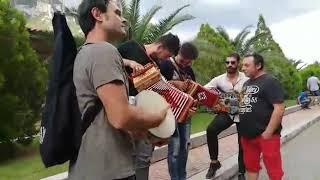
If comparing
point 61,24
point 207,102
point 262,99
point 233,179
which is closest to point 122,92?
point 61,24

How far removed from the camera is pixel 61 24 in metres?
2.70

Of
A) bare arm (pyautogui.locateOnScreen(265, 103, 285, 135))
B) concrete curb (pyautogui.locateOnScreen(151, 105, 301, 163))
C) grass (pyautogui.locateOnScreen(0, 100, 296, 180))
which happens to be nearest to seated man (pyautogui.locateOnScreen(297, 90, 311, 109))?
concrete curb (pyautogui.locateOnScreen(151, 105, 301, 163))

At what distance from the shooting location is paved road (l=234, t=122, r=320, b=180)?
826 cm

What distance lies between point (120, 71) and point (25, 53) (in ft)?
22.1

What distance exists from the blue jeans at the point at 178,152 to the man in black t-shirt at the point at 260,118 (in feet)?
2.33

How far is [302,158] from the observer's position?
401 inches

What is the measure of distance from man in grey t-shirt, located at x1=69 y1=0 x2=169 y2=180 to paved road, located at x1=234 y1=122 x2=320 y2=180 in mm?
5539

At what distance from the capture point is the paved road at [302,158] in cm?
826

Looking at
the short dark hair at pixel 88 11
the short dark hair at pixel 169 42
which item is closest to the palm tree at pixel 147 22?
the short dark hair at pixel 169 42

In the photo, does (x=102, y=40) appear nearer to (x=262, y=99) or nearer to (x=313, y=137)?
(x=262, y=99)

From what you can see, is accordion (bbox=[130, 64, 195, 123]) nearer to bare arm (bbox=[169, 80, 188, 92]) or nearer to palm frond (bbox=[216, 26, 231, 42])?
bare arm (bbox=[169, 80, 188, 92])

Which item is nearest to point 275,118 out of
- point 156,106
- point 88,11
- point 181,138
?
point 181,138

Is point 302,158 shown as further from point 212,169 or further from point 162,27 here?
point 162,27

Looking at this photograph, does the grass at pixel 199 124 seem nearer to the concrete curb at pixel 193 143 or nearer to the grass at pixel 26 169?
the concrete curb at pixel 193 143
